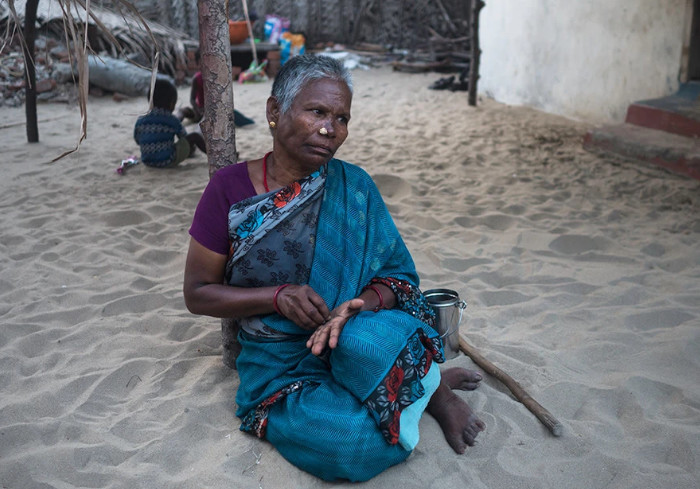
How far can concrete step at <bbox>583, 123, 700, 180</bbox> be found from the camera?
16.0ft

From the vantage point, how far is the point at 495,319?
3006 mm

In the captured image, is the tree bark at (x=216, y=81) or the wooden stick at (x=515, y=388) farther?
the tree bark at (x=216, y=81)

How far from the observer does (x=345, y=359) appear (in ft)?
6.29

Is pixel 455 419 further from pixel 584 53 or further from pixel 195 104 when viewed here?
pixel 584 53

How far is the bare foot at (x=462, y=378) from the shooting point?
239cm

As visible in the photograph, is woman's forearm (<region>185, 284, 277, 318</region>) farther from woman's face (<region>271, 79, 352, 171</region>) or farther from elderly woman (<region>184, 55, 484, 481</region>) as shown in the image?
woman's face (<region>271, 79, 352, 171</region>)

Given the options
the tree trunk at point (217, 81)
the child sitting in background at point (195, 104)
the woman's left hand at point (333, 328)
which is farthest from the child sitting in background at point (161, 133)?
the woman's left hand at point (333, 328)

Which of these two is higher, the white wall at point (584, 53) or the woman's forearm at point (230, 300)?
the white wall at point (584, 53)

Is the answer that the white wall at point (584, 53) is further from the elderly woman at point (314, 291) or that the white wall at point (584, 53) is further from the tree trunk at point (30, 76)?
the tree trunk at point (30, 76)

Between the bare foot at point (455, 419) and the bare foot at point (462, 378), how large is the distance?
0.11 meters

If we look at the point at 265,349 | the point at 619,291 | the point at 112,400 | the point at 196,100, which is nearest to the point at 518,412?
the point at 265,349

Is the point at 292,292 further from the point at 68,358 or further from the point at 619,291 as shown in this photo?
the point at 619,291

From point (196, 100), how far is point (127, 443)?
15.2 ft

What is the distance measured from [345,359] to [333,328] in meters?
0.10
